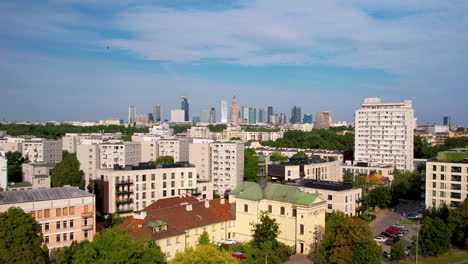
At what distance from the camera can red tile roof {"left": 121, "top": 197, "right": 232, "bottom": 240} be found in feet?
142

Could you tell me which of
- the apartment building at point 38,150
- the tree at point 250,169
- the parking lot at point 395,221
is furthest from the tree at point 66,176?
the parking lot at point 395,221

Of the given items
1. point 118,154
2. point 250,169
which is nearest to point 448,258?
point 250,169

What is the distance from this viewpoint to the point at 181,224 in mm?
47875

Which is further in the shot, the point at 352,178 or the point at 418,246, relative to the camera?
the point at 352,178

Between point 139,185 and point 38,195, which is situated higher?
point 38,195

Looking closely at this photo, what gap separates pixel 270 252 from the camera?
43031 millimetres

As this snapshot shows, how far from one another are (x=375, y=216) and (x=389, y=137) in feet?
161

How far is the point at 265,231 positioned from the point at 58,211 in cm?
2387

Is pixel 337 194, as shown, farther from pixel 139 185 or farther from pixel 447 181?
pixel 139 185

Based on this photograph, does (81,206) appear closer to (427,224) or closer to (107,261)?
(107,261)

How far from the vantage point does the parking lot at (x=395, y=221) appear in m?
55.8

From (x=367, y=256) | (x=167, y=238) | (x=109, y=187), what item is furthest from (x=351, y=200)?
(x=109, y=187)

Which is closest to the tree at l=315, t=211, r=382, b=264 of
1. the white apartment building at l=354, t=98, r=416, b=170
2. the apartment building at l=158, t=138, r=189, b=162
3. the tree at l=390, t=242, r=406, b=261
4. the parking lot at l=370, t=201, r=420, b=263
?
the tree at l=390, t=242, r=406, b=261

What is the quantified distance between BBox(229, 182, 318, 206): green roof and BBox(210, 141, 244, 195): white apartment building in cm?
3495
